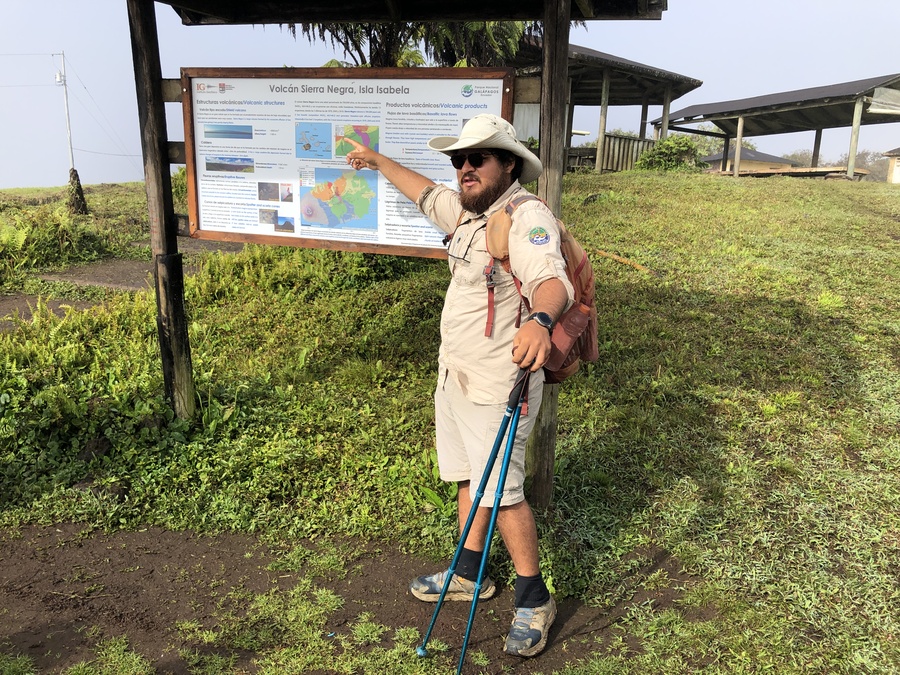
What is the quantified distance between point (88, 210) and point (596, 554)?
1557cm

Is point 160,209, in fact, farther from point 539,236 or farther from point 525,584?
point 525,584

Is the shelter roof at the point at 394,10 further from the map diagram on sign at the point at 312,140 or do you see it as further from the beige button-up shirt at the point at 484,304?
the beige button-up shirt at the point at 484,304

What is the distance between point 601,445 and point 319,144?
2.68m

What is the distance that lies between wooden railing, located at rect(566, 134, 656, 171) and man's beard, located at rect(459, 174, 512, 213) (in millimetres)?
17074

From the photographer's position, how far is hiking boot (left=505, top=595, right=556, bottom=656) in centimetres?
288

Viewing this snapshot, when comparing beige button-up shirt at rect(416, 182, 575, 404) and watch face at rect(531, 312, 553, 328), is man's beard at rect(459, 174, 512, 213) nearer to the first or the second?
beige button-up shirt at rect(416, 182, 575, 404)

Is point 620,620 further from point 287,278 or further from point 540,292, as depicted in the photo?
point 287,278

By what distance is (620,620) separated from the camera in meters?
3.11

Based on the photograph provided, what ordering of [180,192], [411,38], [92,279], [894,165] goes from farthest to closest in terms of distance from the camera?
1. [894,165]
2. [180,192]
3. [411,38]
4. [92,279]

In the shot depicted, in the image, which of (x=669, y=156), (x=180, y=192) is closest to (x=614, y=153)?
(x=669, y=156)

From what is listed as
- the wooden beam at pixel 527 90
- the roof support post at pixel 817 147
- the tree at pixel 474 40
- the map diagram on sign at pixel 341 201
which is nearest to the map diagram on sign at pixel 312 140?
the map diagram on sign at pixel 341 201

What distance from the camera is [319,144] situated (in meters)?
3.92

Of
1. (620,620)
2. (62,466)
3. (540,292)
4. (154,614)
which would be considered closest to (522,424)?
(540,292)

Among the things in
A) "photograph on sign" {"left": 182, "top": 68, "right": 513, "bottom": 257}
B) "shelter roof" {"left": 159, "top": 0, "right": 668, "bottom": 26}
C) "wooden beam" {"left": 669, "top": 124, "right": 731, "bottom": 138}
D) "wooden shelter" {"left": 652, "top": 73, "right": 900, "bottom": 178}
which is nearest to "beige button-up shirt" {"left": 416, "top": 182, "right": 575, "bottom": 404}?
"photograph on sign" {"left": 182, "top": 68, "right": 513, "bottom": 257}
